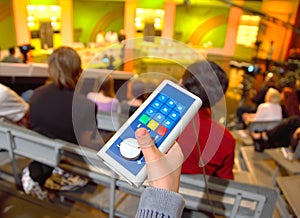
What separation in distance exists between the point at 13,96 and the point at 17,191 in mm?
419

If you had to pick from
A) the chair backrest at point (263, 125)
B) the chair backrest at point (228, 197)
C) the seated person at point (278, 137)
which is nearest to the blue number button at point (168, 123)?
the chair backrest at point (228, 197)

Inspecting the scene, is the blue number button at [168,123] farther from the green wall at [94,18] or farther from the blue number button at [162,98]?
the green wall at [94,18]

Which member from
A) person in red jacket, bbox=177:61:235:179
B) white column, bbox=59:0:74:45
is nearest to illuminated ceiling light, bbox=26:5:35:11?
white column, bbox=59:0:74:45

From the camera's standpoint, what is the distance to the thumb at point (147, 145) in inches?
16.6

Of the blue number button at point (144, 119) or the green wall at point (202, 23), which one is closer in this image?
the blue number button at point (144, 119)

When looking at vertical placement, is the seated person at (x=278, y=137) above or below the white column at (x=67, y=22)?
below

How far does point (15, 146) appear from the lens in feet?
3.68

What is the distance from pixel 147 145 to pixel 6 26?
18.2 ft

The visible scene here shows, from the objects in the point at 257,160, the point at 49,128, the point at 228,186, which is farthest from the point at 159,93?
the point at 257,160

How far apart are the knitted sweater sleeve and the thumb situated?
0.06 metres

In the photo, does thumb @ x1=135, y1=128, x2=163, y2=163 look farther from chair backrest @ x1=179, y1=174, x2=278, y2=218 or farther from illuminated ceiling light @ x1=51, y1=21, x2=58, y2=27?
illuminated ceiling light @ x1=51, y1=21, x2=58, y2=27

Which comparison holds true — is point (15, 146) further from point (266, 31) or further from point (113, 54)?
point (266, 31)

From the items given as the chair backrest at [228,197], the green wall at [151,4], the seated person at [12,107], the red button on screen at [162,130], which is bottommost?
the chair backrest at [228,197]

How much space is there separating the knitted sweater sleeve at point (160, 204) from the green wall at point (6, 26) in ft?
17.8
